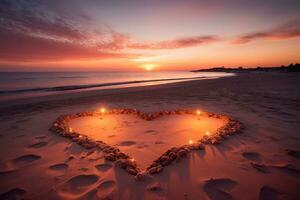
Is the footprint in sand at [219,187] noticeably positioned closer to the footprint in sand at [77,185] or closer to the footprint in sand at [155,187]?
the footprint in sand at [155,187]

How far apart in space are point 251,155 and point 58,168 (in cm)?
395

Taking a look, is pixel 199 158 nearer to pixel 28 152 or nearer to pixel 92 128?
pixel 92 128

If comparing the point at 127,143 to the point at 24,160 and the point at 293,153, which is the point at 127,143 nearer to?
the point at 24,160

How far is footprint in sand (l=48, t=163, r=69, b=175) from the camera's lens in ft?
9.48

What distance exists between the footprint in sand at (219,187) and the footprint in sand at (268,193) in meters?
0.36

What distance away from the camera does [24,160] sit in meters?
3.29

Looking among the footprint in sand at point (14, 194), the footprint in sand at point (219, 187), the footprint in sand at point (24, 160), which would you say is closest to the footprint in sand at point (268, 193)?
the footprint in sand at point (219, 187)

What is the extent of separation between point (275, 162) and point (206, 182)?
1.60m

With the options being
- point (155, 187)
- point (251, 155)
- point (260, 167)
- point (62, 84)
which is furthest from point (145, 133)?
point (62, 84)

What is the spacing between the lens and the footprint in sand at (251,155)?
3166 mm

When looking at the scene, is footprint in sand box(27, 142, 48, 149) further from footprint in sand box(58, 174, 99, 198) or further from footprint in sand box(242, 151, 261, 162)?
footprint in sand box(242, 151, 261, 162)

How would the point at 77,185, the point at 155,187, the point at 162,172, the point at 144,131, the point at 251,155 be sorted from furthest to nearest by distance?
the point at 144,131
the point at 251,155
the point at 162,172
the point at 77,185
the point at 155,187

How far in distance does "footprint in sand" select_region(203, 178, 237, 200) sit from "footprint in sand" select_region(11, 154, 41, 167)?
3465 mm

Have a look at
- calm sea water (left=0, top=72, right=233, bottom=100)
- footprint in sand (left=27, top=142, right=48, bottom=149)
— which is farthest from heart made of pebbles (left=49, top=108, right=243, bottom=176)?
calm sea water (left=0, top=72, right=233, bottom=100)
